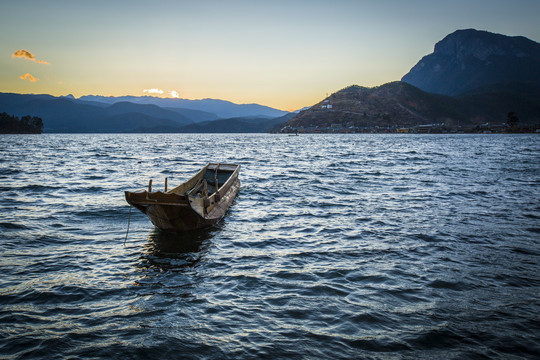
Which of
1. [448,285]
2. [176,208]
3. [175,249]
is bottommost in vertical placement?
[175,249]

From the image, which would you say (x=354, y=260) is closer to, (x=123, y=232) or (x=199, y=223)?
(x=199, y=223)

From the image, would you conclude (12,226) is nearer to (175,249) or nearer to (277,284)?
(175,249)

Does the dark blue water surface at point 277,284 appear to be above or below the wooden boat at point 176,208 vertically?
below

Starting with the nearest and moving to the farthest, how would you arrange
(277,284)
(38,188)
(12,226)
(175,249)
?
1. (277,284)
2. (175,249)
3. (12,226)
4. (38,188)

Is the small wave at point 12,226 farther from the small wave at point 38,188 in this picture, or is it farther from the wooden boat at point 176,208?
the small wave at point 38,188

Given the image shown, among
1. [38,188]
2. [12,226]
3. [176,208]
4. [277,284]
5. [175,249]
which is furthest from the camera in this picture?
[38,188]

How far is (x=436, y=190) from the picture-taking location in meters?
22.8

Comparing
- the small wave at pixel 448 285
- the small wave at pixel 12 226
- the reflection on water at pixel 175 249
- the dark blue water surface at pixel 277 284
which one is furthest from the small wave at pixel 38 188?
the small wave at pixel 448 285

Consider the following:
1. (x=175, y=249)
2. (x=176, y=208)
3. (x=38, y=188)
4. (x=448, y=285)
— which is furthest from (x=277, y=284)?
(x=38, y=188)

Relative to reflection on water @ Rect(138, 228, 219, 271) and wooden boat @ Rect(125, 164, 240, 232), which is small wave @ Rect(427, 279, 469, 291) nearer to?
reflection on water @ Rect(138, 228, 219, 271)

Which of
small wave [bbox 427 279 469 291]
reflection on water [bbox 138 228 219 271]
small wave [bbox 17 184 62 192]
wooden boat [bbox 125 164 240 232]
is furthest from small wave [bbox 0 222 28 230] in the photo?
small wave [bbox 427 279 469 291]

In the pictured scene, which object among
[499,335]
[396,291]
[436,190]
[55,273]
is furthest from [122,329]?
[436,190]

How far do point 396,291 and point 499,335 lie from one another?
2.19 metres

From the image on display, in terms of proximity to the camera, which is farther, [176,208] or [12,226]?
[12,226]
